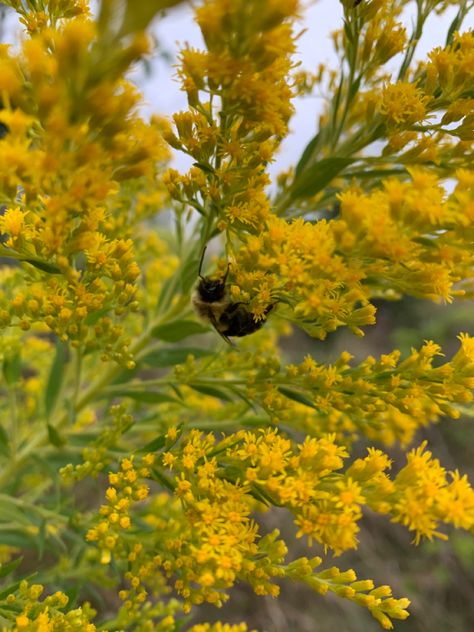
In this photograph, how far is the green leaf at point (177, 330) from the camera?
1.96 meters

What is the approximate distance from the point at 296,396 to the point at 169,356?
2.02 ft

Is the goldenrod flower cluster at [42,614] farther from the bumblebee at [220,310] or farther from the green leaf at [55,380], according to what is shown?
the bumblebee at [220,310]

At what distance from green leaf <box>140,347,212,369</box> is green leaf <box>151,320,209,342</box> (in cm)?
10

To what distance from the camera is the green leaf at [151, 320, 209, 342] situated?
196cm

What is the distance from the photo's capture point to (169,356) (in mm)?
2123

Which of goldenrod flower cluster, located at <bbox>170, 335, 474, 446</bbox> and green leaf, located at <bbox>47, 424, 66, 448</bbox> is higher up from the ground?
goldenrod flower cluster, located at <bbox>170, 335, 474, 446</bbox>

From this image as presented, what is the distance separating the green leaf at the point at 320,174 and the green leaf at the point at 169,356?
0.71 meters

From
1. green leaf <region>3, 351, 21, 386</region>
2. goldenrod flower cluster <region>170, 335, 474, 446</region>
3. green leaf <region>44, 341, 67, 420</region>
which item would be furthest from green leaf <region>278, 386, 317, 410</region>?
green leaf <region>3, 351, 21, 386</region>

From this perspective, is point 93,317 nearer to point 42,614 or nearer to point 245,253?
point 245,253

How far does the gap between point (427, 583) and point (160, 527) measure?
→ 4.08m

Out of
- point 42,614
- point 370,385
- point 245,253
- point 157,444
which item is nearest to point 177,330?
point 157,444

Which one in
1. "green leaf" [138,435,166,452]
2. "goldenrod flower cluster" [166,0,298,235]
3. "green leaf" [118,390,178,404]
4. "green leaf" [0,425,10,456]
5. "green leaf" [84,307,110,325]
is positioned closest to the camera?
"goldenrod flower cluster" [166,0,298,235]

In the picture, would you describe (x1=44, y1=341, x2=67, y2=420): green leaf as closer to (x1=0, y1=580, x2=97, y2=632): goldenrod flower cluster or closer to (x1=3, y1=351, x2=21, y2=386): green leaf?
(x1=3, y1=351, x2=21, y2=386): green leaf

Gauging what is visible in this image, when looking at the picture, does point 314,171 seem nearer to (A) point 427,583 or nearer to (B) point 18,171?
(B) point 18,171
